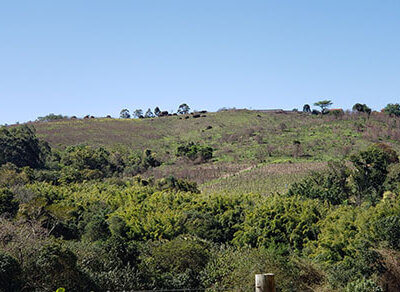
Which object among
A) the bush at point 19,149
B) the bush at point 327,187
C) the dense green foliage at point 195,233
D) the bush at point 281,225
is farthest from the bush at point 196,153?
the bush at point 281,225

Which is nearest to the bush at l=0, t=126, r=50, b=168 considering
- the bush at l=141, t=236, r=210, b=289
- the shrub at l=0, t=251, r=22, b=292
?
the bush at l=141, t=236, r=210, b=289

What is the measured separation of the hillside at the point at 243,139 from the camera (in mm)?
56312

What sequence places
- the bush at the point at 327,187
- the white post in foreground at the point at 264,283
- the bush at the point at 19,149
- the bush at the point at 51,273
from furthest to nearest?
the bush at the point at 19,149
the bush at the point at 327,187
the bush at the point at 51,273
the white post in foreground at the point at 264,283

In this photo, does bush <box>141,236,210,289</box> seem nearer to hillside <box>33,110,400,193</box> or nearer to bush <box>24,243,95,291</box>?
bush <box>24,243,95,291</box>

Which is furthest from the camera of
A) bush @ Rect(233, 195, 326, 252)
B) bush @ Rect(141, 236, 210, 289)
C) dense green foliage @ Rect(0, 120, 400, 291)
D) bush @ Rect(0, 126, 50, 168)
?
bush @ Rect(0, 126, 50, 168)

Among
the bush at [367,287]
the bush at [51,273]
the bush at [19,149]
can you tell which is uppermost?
the bush at [19,149]

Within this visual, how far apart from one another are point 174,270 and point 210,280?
1.80 m

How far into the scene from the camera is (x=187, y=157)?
68562 millimetres

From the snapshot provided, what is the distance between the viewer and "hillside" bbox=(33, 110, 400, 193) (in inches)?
2217

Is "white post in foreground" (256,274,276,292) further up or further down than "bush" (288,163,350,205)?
further up

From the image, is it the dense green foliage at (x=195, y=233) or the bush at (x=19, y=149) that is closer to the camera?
the dense green foliage at (x=195, y=233)

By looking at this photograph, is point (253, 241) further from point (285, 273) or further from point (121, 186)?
point (121, 186)

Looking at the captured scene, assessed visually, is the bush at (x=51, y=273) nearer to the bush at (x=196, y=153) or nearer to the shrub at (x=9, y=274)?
the shrub at (x=9, y=274)

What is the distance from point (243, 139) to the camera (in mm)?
78625
